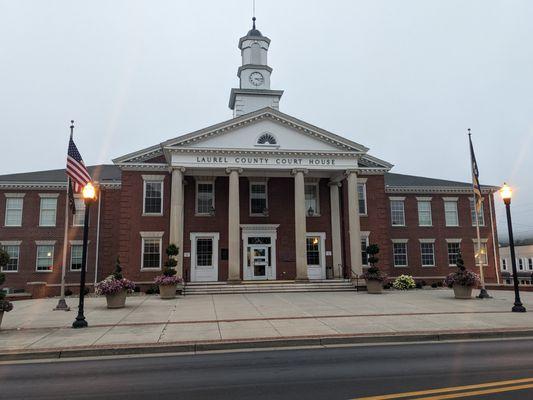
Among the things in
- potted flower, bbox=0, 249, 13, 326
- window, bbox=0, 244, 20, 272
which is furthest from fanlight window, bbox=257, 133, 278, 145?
window, bbox=0, 244, 20, 272

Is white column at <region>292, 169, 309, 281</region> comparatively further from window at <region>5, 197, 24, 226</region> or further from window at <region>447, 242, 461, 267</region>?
window at <region>5, 197, 24, 226</region>

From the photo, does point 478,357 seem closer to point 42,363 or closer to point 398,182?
point 42,363

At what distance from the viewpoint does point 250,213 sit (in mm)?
32625

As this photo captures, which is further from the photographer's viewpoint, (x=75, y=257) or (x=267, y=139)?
(x=75, y=257)

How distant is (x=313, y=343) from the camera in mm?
11555

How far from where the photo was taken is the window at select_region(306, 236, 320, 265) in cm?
3316

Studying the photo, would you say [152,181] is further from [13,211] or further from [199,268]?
[13,211]

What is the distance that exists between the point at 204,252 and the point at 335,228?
10052mm

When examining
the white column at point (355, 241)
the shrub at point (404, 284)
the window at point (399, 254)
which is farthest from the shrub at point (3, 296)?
the window at point (399, 254)

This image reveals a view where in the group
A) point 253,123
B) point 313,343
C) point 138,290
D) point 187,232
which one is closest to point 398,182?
point 253,123

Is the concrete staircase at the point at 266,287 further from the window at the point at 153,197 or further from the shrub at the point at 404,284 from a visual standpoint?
the window at the point at 153,197

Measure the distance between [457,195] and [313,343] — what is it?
107 feet

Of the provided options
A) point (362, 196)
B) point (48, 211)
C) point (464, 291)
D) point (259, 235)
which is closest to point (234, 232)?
point (259, 235)

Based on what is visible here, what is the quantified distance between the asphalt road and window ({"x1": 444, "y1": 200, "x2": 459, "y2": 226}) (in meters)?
30.0
